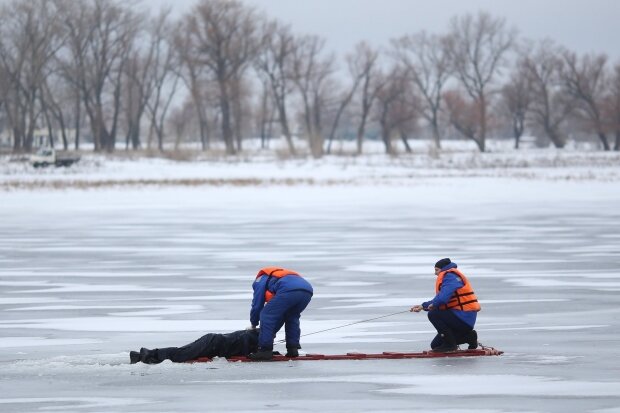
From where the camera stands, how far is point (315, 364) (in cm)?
1088

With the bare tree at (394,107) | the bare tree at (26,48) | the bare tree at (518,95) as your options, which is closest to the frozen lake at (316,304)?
the bare tree at (26,48)

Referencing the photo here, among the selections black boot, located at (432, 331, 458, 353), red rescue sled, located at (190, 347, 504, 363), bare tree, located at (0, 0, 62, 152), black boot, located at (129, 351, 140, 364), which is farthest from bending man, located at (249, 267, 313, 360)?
bare tree, located at (0, 0, 62, 152)

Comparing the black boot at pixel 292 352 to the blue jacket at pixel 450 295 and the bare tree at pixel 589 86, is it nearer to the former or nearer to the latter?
the blue jacket at pixel 450 295

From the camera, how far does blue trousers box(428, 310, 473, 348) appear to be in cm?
1143

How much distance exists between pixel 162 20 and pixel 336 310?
71211 mm

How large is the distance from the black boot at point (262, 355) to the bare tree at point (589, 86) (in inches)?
2865

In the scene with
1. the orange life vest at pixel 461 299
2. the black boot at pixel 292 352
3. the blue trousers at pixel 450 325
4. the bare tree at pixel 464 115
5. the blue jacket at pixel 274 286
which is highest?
the bare tree at pixel 464 115

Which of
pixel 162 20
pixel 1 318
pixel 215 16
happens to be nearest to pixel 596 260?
pixel 1 318

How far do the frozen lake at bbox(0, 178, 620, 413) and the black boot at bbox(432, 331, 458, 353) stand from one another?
26 cm

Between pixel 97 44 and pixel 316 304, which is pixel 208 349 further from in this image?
pixel 97 44

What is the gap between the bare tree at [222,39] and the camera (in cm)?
7481

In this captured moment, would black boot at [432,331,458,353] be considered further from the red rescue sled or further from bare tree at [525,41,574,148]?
bare tree at [525,41,574,148]

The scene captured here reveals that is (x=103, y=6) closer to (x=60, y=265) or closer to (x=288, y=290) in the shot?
(x=60, y=265)

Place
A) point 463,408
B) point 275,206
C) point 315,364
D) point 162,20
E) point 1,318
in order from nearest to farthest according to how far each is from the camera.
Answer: point 463,408 < point 315,364 < point 1,318 < point 275,206 < point 162,20
